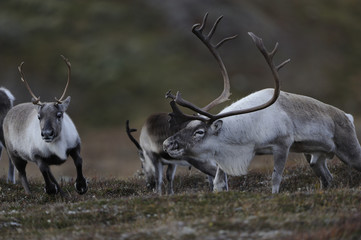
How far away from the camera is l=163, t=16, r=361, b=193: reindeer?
1004 centimetres

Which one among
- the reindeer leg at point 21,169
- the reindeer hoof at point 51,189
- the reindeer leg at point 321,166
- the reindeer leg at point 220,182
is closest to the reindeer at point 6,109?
the reindeer leg at point 21,169

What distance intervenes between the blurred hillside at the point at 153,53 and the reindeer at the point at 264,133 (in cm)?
3051

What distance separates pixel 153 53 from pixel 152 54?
0.55 ft

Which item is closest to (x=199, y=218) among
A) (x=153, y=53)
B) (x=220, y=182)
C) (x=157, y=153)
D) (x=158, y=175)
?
(x=220, y=182)

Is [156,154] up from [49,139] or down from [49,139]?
down

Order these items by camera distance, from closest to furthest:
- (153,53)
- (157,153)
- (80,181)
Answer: (80,181) → (157,153) → (153,53)

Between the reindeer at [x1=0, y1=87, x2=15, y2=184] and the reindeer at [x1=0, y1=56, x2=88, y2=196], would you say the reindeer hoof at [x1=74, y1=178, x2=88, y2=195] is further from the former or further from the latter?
the reindeer at [x1=0, y1=87, x2=15, y2=184]

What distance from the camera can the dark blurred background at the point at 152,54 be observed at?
144ft

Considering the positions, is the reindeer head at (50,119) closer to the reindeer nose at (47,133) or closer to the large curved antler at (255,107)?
the reindeer nose at (47,133)

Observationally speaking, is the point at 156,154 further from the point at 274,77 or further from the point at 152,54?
the point at 152,54

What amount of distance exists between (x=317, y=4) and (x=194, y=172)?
1761 inches

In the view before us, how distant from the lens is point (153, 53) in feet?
156

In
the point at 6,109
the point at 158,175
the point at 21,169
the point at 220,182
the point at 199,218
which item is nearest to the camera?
the point at 199,218

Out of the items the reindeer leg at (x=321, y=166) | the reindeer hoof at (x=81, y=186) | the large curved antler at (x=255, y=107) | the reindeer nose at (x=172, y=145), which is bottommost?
the reindeer leg at (x=321, y=166)
